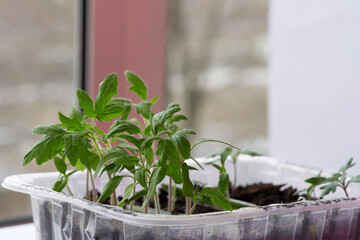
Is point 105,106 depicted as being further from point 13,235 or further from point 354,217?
point 13,235

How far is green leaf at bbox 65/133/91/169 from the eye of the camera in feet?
1.75

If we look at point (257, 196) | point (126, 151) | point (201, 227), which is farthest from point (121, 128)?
point (257, 196)

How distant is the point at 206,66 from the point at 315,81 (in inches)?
45.9

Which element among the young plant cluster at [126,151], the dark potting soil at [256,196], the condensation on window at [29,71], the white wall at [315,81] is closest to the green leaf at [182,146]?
the young plant cluster at [126,151]

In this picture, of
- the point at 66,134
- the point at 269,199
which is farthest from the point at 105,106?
the point at 269,199

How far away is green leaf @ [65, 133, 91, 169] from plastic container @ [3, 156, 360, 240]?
0.05 meters

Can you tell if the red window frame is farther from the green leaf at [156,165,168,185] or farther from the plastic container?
the green leaf at [156,165,168,185]

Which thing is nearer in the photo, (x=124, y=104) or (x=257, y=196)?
(x=124, y=104)

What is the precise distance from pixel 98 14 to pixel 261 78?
1129 millimetres

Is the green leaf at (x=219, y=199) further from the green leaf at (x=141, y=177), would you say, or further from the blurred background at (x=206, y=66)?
the blurred background at (x=206, y=66)

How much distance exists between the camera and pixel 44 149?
1.79 ft

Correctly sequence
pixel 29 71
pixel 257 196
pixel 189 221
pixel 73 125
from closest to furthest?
pixel 189 221
pixel 73 125
pixel 257 196
pixel 29 71

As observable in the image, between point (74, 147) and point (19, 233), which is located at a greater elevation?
point (74, 147)

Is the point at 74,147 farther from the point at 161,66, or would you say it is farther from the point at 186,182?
the point at 161,66
